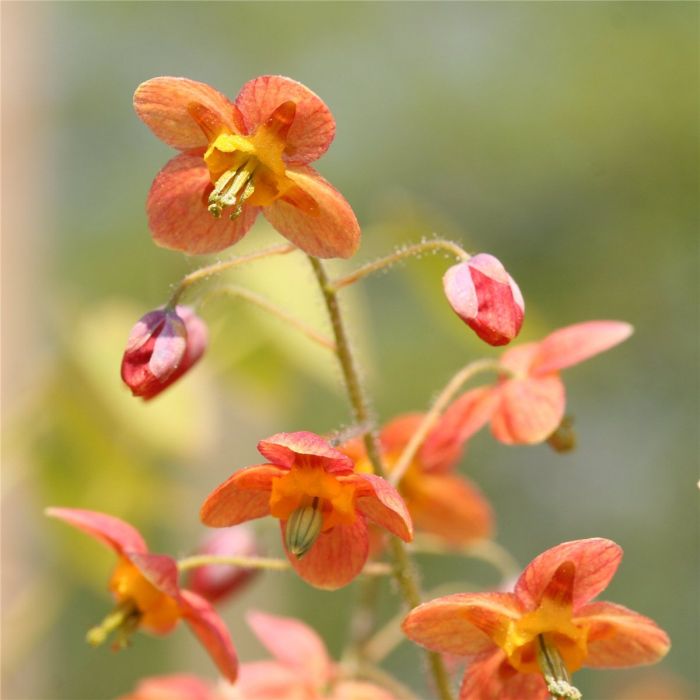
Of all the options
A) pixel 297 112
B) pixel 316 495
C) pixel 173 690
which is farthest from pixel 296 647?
pixel 297 112

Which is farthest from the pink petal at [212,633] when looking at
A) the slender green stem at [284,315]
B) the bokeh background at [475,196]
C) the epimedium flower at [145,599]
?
the bokeh background at [475,196]

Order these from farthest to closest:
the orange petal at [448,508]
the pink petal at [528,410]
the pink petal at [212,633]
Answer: the orange petal at [448,508] → the pink petal at [528,410] → the pink petal at [212,633]

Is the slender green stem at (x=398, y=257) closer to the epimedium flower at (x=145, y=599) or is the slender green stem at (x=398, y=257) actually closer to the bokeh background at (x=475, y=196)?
the epimedium flower at (x=145, y=599)

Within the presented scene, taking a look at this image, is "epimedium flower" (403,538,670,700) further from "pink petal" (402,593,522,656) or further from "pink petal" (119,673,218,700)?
"pink petal" (119,673,218,700)

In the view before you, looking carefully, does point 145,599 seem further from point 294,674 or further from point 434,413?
point 434,413

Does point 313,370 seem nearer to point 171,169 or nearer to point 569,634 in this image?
point 171,169

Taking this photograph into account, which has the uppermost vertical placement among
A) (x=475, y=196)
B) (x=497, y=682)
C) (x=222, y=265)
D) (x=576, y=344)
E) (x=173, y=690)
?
(x=475, y=196)
